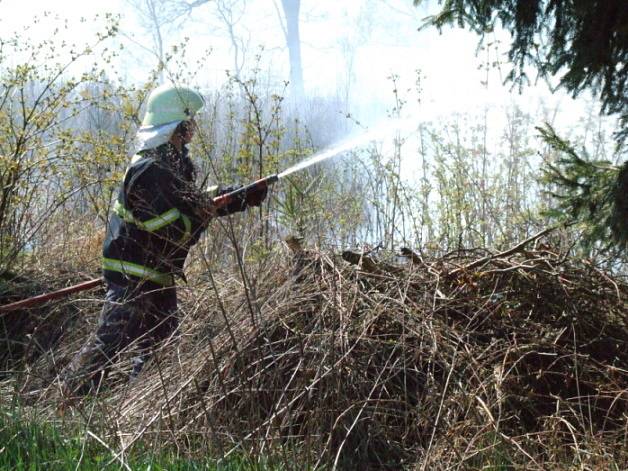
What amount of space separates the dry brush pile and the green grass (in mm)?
109

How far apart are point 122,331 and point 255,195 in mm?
1073

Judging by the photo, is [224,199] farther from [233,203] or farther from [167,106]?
[167,106]

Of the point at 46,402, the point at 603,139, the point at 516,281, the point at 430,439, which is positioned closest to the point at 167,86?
the point at 46,402

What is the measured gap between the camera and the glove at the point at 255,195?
4715 millimetres

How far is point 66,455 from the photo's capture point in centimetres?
304

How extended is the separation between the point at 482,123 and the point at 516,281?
3519mm

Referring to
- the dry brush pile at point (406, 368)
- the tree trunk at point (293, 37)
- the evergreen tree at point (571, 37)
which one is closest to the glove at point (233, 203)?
the dry brush pile at point (406, 368)

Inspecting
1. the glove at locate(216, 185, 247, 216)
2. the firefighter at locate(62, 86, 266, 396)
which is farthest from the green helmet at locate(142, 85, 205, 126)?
the glove at locate(216, 185, 247, 216)

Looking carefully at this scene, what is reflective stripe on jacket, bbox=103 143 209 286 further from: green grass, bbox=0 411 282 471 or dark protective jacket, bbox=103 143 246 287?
green grass, bbox=0 411 282 471

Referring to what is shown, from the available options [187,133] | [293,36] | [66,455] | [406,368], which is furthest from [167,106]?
[293,36]

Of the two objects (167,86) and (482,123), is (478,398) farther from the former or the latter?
(482,123)

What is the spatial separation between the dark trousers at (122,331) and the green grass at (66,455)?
39.5 inches

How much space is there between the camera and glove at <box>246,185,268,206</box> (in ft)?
15.5

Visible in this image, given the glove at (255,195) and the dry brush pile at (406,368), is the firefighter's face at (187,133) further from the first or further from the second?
the dry brush pile at (406,368)
